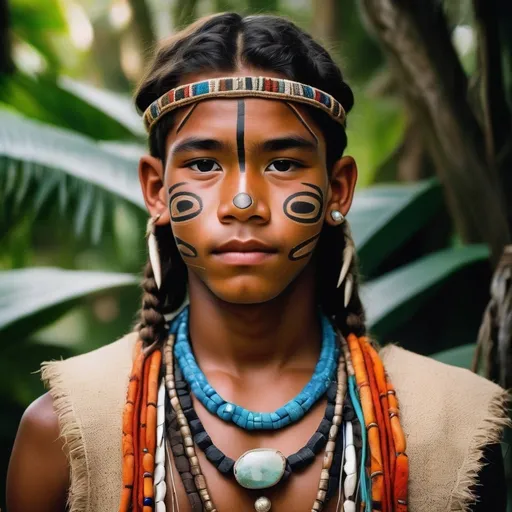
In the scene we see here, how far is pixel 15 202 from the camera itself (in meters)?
3.58

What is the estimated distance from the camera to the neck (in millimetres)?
1888

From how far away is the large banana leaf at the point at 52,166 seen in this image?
3.46 meters

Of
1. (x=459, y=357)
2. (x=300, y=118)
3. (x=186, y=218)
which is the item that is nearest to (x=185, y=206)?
(x=186, y=218)

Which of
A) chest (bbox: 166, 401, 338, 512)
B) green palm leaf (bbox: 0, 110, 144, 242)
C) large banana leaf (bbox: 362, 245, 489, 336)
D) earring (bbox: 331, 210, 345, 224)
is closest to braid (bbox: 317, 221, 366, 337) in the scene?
earring (bbox: 331, 210, 345, 224)

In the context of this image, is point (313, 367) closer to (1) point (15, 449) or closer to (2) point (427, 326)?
(1) point (15, 449)

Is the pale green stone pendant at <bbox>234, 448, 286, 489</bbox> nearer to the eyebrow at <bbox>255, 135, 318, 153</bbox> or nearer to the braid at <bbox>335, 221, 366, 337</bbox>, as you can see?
the braid at <bbox>335, 221, 366, 337</bbox>

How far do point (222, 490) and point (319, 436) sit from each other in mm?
270

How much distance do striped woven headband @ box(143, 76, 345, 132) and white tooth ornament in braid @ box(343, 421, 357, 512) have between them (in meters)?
0.85

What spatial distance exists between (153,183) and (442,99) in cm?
161

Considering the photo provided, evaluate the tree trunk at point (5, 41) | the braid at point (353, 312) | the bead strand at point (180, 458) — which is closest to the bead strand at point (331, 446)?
the braid at point (353, 312)

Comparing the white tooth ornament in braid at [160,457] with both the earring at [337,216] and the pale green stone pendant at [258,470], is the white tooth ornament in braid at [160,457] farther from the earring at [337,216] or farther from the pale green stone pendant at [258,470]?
the earring at [337,216]

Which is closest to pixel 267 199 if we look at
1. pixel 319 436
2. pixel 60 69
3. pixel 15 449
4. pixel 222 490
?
pixel 319 436

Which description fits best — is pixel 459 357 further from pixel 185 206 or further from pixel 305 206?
pixel 185 206

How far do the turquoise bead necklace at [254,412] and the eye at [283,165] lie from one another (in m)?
0.49
